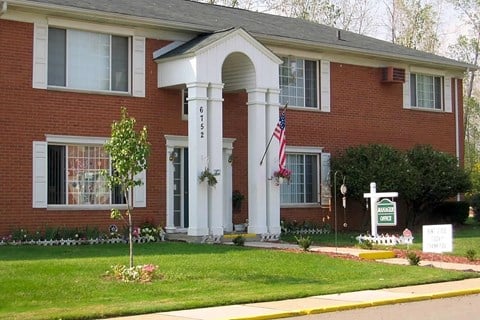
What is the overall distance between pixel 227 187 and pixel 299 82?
14.9 feet

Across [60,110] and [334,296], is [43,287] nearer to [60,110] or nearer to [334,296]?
[334,296]

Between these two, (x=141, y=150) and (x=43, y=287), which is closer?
(x=43, y=287)

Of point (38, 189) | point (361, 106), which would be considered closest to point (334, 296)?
point (38, 189)

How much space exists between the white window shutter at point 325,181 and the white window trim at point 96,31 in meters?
7.16

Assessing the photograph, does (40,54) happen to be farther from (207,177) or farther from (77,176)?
(207,177)

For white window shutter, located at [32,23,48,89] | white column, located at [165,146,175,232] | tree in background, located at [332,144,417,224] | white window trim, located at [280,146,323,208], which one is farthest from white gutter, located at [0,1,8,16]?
tree in background, located at [332,144,417,224]

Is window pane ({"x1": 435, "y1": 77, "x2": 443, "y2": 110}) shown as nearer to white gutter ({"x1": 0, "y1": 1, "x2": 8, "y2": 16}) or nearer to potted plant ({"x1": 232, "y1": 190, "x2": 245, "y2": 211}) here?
potted plant ({"x1": 232, "y1": 190, "x2": 245, "y2": 211})

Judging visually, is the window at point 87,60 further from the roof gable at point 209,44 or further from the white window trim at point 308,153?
the white window trim at point 308,153

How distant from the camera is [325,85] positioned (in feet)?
90.4

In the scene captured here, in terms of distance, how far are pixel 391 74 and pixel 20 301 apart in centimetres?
1915

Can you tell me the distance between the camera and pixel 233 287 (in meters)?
14.4

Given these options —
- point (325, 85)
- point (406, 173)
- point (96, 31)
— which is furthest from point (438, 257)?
point (96, 31)

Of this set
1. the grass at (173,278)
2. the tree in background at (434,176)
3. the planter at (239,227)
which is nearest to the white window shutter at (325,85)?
the tree in background at (434,176)

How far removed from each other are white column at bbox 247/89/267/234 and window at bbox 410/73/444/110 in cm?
907
